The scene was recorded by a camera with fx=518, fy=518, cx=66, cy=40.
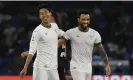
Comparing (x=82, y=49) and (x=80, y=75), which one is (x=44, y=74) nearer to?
(x=80, y=75)

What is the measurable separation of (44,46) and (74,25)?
21.3 feet

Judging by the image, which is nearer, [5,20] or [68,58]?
[68,58]

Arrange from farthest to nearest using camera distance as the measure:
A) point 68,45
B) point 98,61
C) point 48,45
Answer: point 98,61, point 68,45, point 48,45

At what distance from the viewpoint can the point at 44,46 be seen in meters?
7.77

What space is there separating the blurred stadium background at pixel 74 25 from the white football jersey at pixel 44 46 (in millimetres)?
5971

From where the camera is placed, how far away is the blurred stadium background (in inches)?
551

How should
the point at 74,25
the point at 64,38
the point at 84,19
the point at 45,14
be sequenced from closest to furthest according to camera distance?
1. the point at 45,14
2. the point at 84,19
3. the point at 64,38
4. the point at 74,25

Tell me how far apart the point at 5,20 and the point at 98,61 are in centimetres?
280

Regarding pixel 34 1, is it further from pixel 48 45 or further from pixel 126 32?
pixel 48 45

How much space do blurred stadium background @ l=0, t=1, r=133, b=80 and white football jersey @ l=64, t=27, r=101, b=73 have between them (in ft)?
18.5

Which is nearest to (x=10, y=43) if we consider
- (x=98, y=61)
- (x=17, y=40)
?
(x=17, y=40)

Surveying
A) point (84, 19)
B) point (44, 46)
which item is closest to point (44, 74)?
point (44, 46)

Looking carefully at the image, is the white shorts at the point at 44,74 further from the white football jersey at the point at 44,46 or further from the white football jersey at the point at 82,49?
the white football jersey at the point at 82,49

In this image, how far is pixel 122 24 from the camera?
14.6 meters
